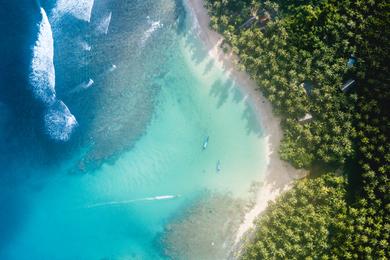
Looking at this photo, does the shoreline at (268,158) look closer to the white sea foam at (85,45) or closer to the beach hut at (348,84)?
the beach hut at (348,84)

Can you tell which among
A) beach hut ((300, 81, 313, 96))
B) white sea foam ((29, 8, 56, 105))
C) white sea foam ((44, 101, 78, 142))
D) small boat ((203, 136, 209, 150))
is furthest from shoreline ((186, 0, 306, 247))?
white sea foam ((29, 8, 56, 105))

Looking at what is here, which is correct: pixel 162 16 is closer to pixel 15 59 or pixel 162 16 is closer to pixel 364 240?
pixel 15 59

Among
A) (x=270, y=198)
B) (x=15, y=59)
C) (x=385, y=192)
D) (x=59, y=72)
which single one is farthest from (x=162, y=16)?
(x=385, y=192)

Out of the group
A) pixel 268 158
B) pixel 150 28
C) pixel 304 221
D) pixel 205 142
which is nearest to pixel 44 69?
pixel 150 28

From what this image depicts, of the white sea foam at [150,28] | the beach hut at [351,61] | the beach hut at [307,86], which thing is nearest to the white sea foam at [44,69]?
the white sea foam at [150,28]

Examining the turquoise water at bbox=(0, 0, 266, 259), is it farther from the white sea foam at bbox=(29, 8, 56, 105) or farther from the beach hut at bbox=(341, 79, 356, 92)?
the beach hut at bbox=(341, 79, 356, 92)

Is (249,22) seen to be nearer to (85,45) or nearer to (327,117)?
(327,117)
